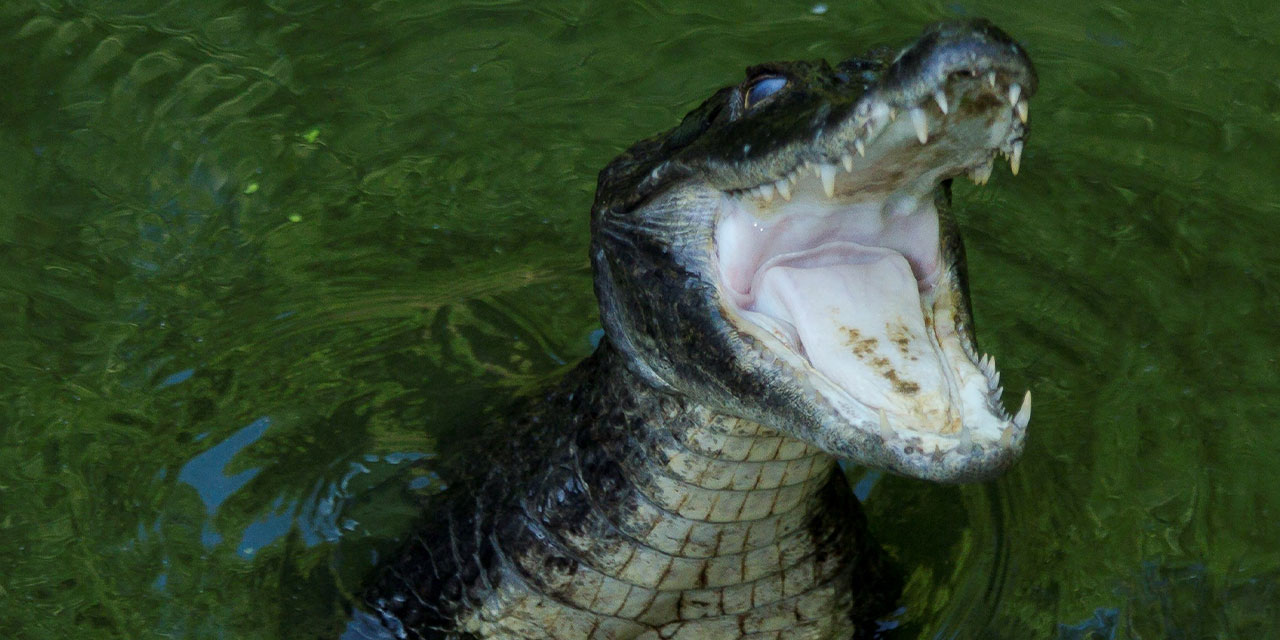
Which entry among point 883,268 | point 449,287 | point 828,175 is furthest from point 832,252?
point 449,287

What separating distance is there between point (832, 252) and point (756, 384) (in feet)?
1.81

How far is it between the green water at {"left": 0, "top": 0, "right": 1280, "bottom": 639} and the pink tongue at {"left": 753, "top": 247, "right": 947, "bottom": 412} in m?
1.12

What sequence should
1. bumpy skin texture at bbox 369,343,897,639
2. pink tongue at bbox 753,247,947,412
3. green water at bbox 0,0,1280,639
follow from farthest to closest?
1. green water at bbox 0,0,1280,639
2. bumpy skin texture at bbox 369,343,897,639
3. pink tongue at bbox 753,247,947,412

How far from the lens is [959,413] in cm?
280

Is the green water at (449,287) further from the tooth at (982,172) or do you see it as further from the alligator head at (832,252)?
the tooth at (982,172)

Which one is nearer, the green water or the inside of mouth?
the inside of mouth

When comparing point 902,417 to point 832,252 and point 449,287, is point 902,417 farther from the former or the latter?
point 449,287

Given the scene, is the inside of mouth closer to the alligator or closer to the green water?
the alligator

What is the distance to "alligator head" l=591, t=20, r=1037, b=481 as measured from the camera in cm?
266

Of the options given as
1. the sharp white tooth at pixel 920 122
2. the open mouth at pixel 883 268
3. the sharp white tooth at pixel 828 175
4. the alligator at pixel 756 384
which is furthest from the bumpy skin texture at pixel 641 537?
the sharp white tooth at pixel 920 122

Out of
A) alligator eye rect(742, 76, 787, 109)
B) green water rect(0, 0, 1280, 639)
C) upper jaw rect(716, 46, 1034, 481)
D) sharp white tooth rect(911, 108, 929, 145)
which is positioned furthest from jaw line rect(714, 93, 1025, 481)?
green water rect(0, 0, 1280, 639)

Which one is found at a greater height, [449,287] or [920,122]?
[920,122]

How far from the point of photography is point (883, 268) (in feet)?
10.7

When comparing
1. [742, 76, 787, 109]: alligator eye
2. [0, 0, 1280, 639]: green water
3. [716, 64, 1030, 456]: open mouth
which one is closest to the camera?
[716, 64, 1030, 456]: open mouth
